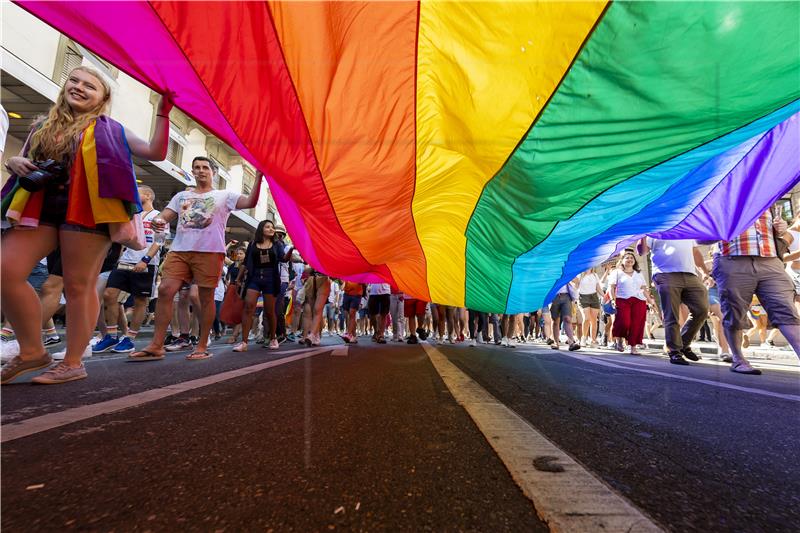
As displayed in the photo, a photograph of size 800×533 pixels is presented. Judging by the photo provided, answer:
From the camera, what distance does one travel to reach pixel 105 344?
457 cm

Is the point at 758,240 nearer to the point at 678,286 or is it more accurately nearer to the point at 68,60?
the point at 678,286

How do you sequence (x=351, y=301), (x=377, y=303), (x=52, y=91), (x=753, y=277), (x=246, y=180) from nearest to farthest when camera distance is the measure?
1. (x=753, y=277)
2. (x=351, y=301)
3. (x=377, y=303)
4. (x=52, y=91)
5. (x=246, y=180)

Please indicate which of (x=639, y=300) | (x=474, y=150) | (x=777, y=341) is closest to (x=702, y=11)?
(x=474, y=150)

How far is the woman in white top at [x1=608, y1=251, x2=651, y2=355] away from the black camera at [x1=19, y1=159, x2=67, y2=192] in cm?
741

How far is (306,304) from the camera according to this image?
7.43 meters

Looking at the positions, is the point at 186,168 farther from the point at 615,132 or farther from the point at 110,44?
the point at 615,132

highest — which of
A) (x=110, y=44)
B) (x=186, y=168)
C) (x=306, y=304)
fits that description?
(x=186, y=168)

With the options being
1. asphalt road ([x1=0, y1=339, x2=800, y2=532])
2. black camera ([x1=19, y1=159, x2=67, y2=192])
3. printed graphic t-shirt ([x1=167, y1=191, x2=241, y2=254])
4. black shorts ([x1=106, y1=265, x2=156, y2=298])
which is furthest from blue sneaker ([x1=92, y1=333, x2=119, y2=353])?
black camera ([x1=19, y1=159, x2=67, y2=192])

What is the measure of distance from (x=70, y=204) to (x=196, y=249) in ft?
5.02

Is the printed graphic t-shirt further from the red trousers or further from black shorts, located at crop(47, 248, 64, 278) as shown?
the red trousers

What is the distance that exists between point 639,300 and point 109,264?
7728 mm

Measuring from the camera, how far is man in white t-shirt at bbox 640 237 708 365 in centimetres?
477

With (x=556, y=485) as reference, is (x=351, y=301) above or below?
above

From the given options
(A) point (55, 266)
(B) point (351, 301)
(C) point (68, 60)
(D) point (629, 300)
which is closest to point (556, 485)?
(A) point (55, 266)
